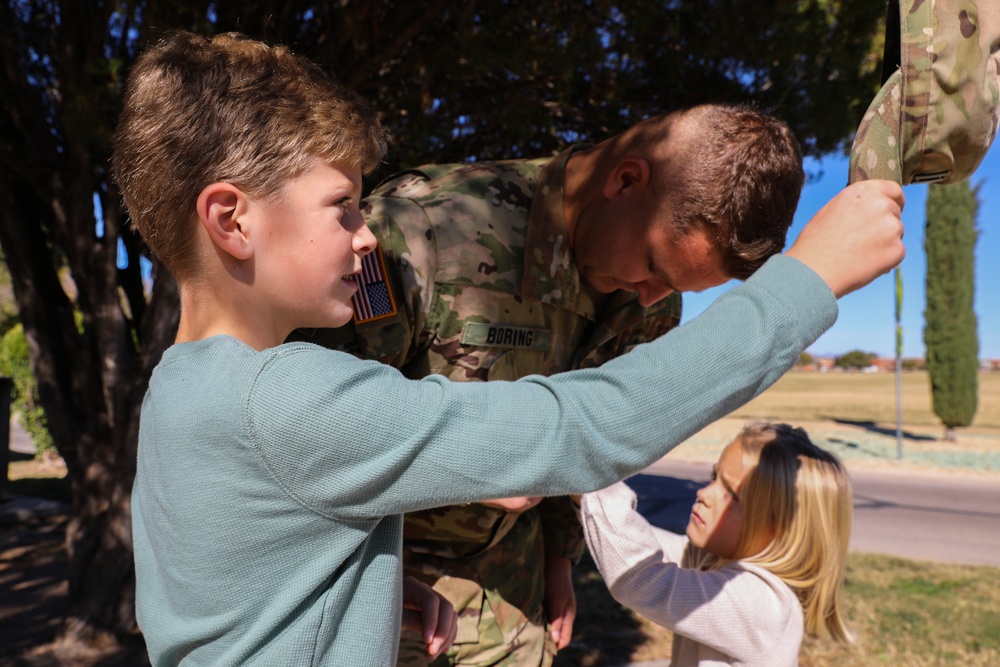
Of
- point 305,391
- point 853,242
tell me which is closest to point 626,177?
point 853,242

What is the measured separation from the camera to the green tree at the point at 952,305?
19.3 metres

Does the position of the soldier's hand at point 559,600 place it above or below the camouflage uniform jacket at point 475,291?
below

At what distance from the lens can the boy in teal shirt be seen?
95 cm

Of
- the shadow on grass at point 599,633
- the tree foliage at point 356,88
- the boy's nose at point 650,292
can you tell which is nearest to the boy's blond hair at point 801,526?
the boy's nose at point 650,292

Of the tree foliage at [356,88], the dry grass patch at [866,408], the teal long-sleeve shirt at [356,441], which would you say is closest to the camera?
the teal long-sleeve shirt at [356,441]

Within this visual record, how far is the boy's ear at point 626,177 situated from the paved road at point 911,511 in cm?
723

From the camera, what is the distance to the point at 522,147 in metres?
5.25

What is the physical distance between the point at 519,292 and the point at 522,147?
3.64 m

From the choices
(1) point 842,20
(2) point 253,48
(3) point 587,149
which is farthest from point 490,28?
(2) point 253,48

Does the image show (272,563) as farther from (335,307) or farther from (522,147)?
(522,147)

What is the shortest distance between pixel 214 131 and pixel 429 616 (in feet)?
2.87

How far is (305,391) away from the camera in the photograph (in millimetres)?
938

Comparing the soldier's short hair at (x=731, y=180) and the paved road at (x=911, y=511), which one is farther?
the paved road at (x=911, y=511)

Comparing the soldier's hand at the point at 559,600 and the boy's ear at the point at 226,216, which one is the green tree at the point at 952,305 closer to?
the soldier's hand at the point at 559,600
